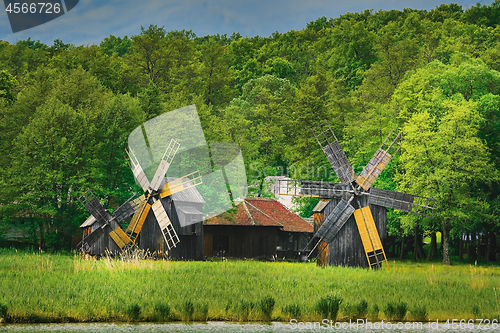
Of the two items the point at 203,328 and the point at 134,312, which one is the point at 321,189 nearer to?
the point at 203,328

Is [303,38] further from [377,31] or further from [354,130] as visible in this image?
[354,130]

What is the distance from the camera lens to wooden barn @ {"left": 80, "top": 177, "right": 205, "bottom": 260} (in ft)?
104

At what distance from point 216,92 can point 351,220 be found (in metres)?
45.0

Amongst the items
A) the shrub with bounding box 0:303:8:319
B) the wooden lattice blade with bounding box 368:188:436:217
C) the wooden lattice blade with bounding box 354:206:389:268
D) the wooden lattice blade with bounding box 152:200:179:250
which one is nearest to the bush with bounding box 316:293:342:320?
the shrub with bounding box 0:303:8:319

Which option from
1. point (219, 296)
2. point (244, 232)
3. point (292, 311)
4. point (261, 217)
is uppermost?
point (261, 217)

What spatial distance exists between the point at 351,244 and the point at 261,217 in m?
12.6

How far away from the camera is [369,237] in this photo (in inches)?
1078

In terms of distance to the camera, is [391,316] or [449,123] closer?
[391,316]

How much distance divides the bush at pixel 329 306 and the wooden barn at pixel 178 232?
16.9m

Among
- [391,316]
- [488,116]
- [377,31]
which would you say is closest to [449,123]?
[488,116]

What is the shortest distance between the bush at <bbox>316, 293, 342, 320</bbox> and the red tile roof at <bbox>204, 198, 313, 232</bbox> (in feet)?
71.7

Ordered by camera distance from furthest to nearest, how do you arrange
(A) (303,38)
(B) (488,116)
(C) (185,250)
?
(A) (303,38), (B) (488,116), (C) (185,250)

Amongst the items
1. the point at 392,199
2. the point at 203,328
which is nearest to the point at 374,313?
the point at 203,328

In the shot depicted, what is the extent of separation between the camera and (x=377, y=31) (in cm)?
7644
